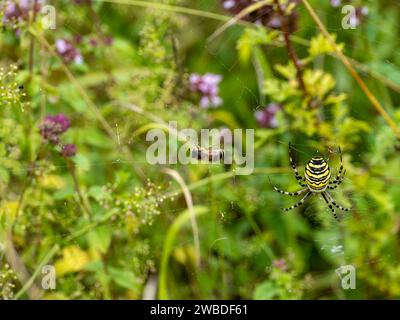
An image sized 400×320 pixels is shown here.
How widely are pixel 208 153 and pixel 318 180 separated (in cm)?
31

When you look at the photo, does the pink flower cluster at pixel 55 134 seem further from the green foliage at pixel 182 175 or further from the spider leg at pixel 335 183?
the spider leg at pixel 335 183

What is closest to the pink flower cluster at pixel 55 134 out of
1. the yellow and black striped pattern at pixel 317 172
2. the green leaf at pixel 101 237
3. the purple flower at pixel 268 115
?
the green leaf at pixel 101 237

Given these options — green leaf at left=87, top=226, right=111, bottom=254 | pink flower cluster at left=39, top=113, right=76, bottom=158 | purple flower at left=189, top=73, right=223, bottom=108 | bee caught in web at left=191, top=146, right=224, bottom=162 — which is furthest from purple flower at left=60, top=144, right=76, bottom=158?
purple flower at left=189, top=73, right=223, bottom=108

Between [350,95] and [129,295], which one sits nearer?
[129,295]

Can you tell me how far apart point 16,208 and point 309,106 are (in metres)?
0.93

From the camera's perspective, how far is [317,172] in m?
1.68

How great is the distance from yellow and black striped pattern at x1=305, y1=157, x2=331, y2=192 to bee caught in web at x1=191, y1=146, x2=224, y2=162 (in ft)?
0.82

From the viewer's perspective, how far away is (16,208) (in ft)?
6.01

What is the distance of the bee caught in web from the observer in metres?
1.77

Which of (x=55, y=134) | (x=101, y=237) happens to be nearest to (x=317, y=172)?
(x=101, y=237)

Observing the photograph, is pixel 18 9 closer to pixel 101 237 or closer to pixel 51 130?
pixel 51 130

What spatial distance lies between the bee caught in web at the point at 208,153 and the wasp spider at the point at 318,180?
9.4 inches
